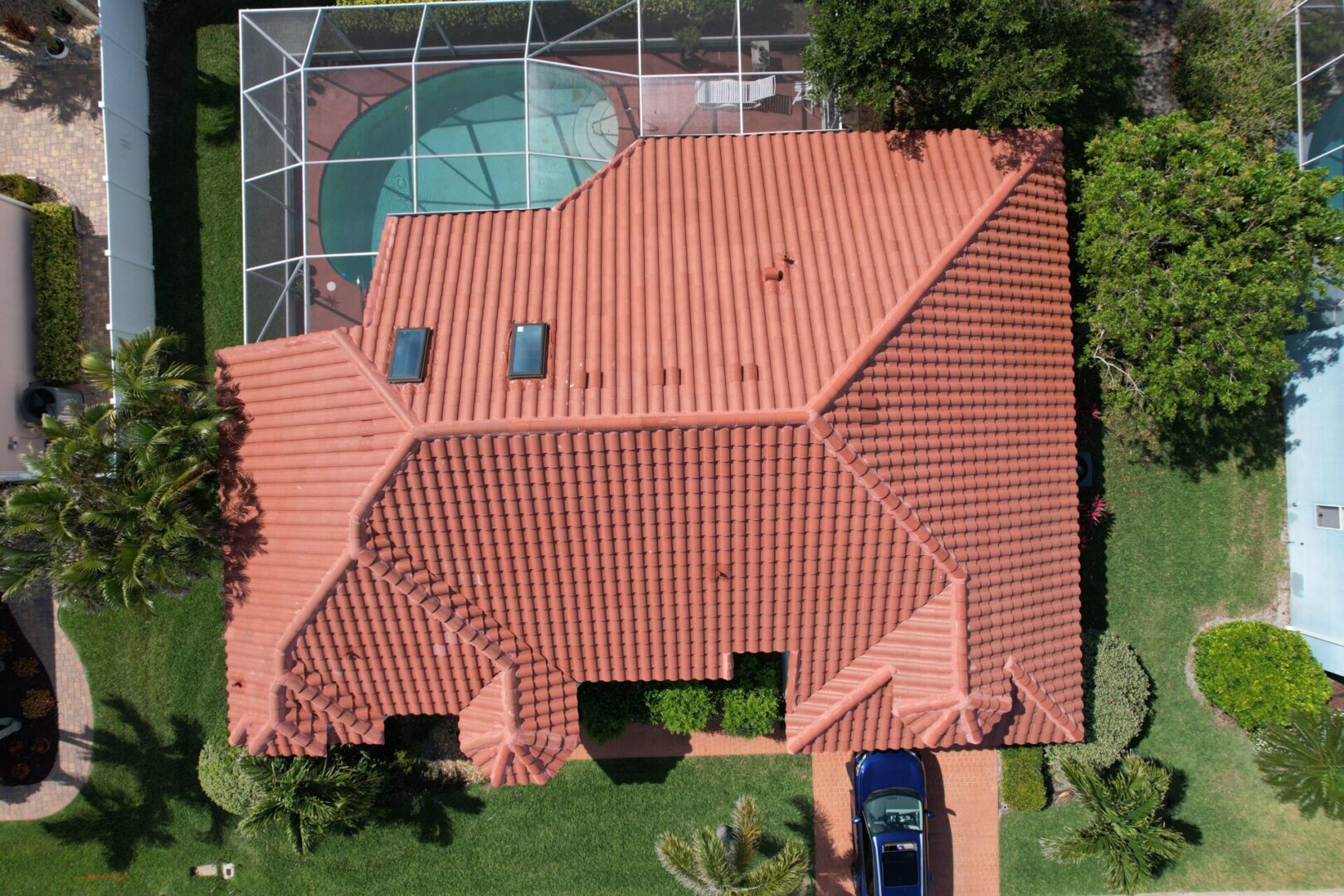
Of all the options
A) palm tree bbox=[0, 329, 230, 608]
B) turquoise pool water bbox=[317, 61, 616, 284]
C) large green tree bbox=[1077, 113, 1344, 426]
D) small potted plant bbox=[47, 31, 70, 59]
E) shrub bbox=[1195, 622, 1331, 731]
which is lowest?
shrub bbox=[1195, 622, 1331, 731]

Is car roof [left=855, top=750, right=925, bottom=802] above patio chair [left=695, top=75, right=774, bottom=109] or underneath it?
underneath

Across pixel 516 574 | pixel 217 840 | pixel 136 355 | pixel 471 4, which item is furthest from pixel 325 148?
pixel 217 840

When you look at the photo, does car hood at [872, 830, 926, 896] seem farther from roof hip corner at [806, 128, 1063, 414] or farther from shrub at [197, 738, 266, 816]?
shrub at [197, 738, 266, 816]

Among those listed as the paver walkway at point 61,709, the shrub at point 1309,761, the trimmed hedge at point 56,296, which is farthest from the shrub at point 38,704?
the shrub at point 1309,761

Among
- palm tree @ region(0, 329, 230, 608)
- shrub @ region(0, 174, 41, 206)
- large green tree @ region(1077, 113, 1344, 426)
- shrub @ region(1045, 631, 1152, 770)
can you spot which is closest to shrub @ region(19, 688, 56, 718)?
palm tree @ region(0, 329, 230, 608)

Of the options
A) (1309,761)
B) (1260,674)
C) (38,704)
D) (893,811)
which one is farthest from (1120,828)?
(38,704)

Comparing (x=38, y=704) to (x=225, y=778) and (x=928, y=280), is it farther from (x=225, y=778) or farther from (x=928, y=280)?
(x=928, y=280)

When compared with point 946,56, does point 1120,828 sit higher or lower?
lower
